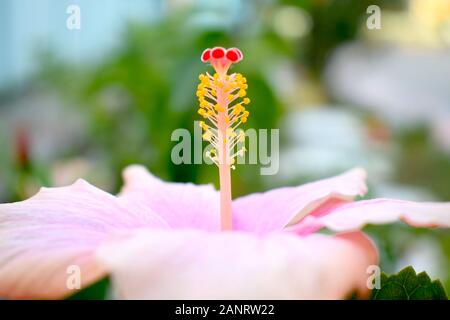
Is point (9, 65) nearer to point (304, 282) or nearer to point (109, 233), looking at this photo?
point (109, 233)

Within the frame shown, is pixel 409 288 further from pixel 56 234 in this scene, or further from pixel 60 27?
pixel 60 27

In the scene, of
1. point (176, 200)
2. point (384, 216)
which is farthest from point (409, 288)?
point (176, 200)

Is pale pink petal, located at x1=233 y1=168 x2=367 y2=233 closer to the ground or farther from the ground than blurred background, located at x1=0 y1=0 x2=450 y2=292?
closer to the ground

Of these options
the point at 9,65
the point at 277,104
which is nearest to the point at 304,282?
the point at 277,104

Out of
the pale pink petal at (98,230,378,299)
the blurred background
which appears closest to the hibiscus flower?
the pale pink petal at (98,230,378,299)

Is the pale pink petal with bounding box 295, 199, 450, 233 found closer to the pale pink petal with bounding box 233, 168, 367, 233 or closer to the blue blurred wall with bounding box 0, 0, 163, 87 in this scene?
the pale pink petal with bounding box 233, 168, 367, 233

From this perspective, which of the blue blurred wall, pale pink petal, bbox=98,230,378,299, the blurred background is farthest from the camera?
the blue blurred wall

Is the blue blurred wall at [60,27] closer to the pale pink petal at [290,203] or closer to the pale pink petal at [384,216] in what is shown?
the pale pink petal at [290,203]
